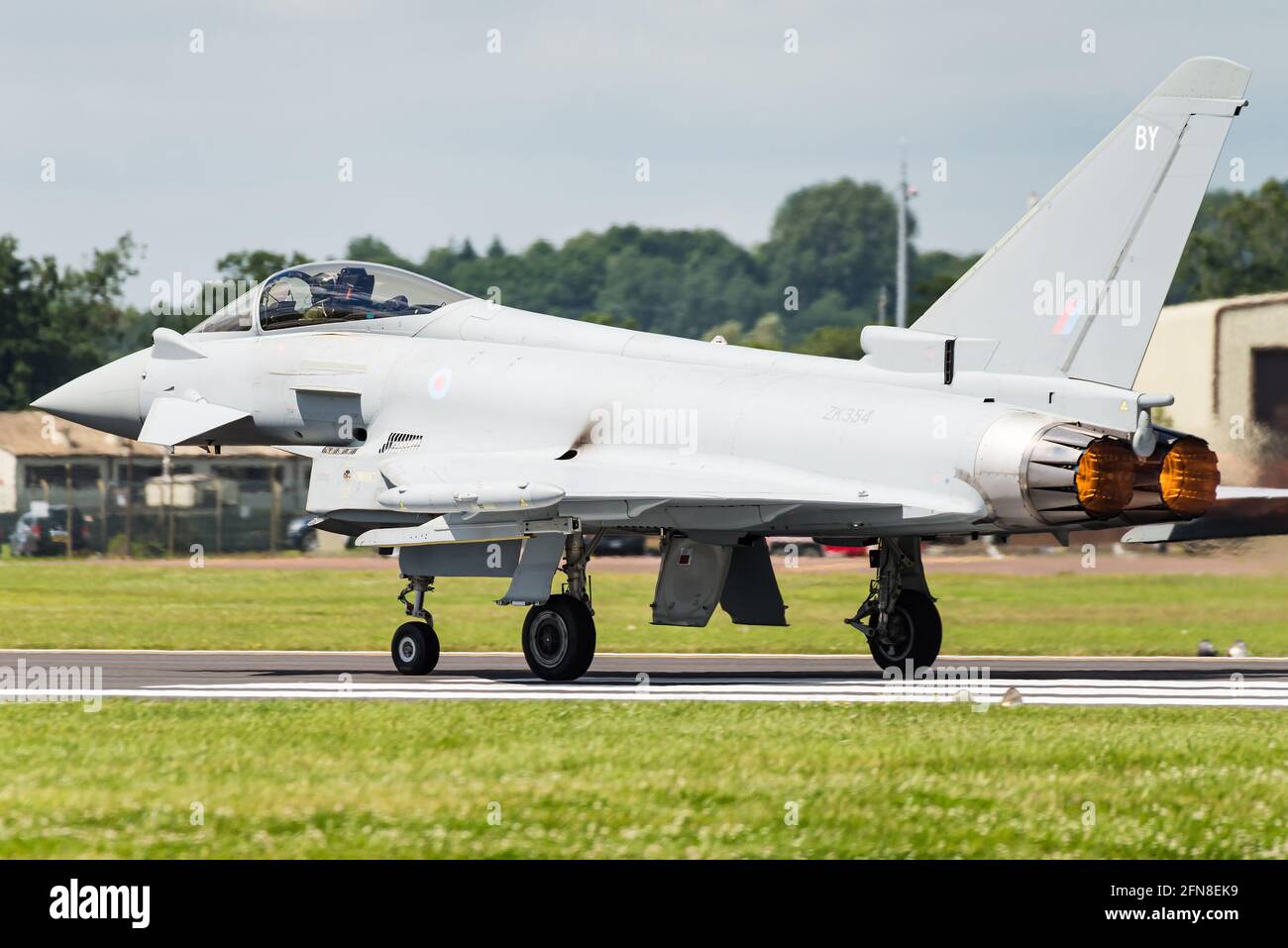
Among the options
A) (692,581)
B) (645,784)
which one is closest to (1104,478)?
(692,581)

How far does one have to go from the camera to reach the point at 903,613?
1920 centimetres

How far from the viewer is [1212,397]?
41.6 m

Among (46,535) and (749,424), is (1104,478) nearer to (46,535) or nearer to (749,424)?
(749,424)

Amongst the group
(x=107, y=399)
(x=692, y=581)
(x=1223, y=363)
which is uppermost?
(x=1223, y=363)

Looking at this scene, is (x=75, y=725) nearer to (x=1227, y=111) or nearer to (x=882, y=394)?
(x=882, y=394)

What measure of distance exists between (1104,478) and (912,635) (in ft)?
13.0

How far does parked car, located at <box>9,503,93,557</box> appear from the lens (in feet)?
182

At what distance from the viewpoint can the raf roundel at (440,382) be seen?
761 inches

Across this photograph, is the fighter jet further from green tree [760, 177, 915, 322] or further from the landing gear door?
green tree [760, 177, 915, 322]

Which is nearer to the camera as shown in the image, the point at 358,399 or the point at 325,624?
the point at 358,399
